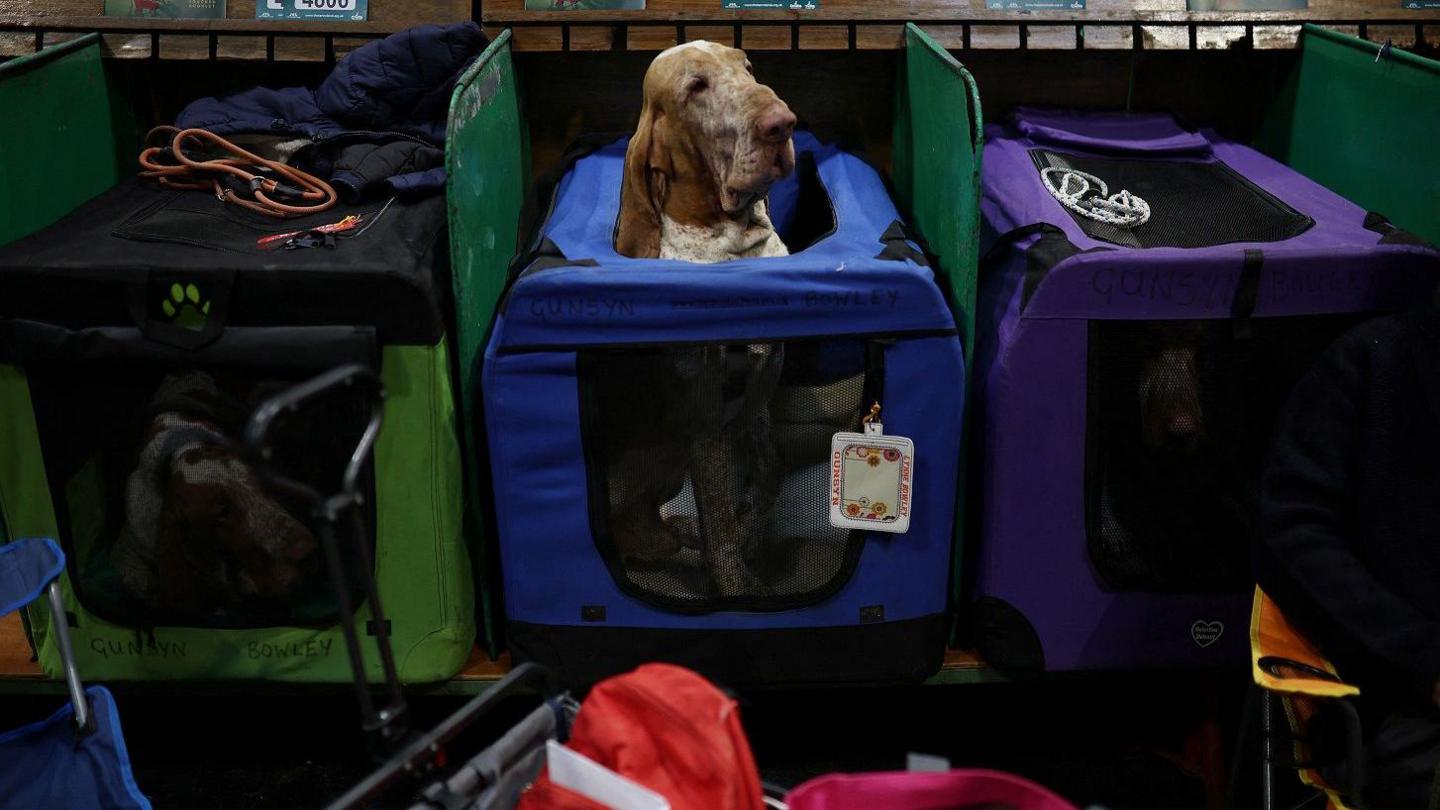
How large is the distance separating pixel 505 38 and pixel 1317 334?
1.51 m

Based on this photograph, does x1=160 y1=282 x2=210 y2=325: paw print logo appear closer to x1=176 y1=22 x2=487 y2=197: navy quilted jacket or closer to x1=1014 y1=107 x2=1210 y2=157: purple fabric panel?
x1=176 y1=22 x2=487 y2=197: navy quilted jacket

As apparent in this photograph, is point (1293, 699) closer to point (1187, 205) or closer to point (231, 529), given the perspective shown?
point (1187, 205)

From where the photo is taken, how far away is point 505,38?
2205 millimetres

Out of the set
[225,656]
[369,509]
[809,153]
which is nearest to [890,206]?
[809,153]

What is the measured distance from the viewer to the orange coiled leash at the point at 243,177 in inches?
79.0

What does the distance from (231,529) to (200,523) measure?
46mm

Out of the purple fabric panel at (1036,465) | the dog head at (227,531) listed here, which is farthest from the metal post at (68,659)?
the purple fabric panel at (1036,465)

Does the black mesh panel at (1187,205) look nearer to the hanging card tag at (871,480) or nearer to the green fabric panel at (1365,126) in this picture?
the green fabric panel at (1365,126)

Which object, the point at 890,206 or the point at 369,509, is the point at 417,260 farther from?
the point at 890,206

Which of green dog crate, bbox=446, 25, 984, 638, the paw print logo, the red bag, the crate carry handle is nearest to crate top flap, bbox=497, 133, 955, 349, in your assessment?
green dog crate, bbox=446, 25, 984, 638

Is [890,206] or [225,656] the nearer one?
[225,656]

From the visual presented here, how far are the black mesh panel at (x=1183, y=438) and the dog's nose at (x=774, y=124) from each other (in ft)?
1.85

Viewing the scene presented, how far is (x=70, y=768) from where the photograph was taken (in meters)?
1.55

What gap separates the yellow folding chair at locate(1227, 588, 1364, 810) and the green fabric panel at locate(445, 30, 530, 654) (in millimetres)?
1220
